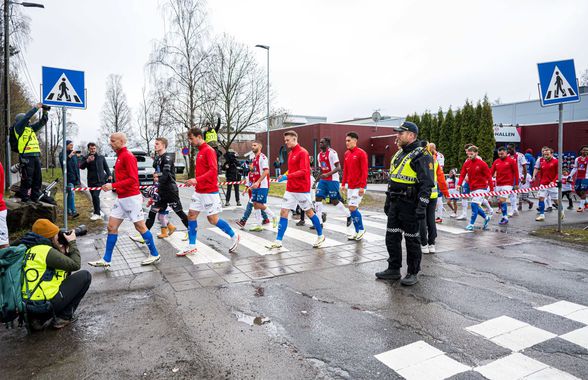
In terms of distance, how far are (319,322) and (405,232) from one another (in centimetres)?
199

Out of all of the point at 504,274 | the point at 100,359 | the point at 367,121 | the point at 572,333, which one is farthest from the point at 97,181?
the point at 367,121

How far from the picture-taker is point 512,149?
11.5m

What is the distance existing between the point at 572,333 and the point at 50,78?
8289 millimetres

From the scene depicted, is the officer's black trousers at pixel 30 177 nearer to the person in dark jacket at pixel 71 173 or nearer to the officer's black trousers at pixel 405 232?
the person in dark jacket at pixel 71 173

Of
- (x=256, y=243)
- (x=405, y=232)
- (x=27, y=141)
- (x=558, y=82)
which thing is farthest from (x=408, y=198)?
(x=27, y=141)

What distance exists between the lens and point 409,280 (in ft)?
17.4

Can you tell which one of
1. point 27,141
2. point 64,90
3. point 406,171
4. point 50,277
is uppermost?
point 64,90

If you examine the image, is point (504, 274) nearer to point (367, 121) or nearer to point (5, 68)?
point (5, 68)

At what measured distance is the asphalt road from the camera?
323 cm

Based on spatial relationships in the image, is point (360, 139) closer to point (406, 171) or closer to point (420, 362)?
point (406, 171)

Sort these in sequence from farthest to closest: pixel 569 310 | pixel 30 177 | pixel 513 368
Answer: pixel 30 177 → pixel 569 310 → pixel 513 368

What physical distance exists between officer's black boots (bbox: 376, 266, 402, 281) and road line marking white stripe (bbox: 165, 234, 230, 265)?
8.33ft

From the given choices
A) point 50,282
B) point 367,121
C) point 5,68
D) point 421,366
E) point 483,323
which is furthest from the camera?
point 367,121

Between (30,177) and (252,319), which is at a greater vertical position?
(30,177)
